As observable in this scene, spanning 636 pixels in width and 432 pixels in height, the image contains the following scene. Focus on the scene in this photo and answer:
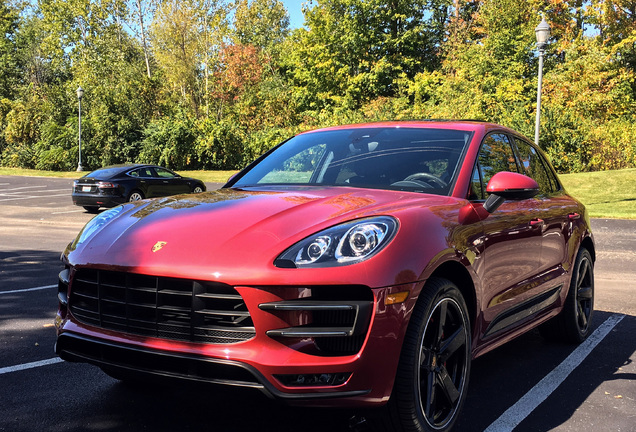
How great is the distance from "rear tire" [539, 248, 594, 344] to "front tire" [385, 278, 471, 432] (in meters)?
2.10

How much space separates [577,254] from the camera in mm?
5352

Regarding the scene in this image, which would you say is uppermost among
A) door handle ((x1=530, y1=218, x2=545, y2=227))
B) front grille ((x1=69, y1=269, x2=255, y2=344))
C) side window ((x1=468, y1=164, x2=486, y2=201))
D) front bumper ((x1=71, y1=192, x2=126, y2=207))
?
side window ((x1=468, y1=164, x2=486, y2=201))

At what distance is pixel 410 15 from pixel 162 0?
20526 mm

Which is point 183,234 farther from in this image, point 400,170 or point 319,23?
point 319,23

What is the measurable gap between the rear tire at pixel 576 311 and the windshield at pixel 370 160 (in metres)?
1.90

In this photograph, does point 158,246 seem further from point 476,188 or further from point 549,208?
point 549,208

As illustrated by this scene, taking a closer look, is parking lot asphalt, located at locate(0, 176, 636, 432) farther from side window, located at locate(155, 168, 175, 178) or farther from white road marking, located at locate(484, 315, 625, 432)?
side window, located at locate(155, 168, 175, 178)

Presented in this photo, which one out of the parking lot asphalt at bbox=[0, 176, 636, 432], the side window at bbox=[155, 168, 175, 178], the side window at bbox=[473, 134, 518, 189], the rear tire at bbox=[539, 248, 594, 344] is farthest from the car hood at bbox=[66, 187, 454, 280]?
the side window at bbox=[155, 168, 175, 178]

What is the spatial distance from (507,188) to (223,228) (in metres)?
1.67

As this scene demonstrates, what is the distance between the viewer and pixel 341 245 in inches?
114

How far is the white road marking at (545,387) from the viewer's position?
3553 mm

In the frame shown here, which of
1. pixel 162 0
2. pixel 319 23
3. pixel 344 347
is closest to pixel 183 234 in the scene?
pixel 344 347

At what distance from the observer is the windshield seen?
3.97 metres

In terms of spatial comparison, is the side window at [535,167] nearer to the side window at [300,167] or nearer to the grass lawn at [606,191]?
the side window at [300,167]
